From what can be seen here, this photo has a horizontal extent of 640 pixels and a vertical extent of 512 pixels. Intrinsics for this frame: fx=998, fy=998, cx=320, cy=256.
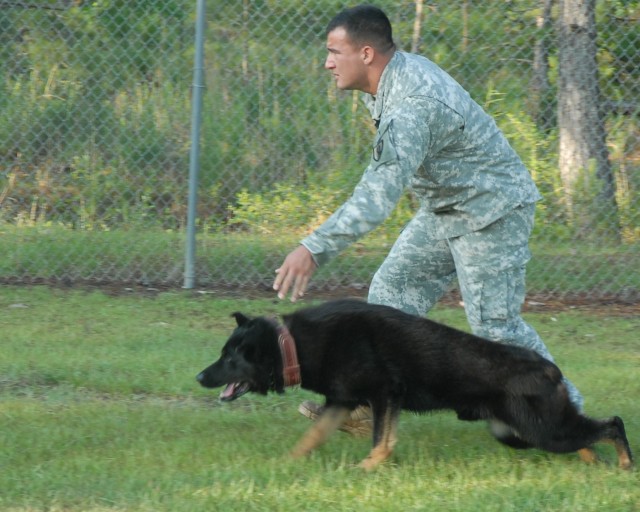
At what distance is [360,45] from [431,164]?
642 mm

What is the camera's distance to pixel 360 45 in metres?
4.54

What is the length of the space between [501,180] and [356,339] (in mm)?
1037


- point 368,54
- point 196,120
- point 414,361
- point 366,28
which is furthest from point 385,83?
point 196,120

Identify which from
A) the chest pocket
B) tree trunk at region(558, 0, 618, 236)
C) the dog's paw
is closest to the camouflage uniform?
the chest pocket

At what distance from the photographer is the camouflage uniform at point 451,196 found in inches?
167

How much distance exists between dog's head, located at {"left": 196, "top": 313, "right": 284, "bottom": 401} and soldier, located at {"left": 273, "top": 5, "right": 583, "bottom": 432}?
626mm

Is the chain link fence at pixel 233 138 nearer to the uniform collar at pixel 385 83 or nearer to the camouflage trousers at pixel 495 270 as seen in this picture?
the camouflage trousers at pixel 495 270

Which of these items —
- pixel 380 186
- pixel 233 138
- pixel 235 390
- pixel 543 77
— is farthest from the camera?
pixel 543 77

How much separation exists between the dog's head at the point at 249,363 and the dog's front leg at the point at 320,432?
0.24 m

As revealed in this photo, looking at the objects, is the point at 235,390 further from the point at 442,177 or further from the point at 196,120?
the point at 196,120

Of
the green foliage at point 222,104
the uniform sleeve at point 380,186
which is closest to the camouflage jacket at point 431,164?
the uniform sleeve at point 380,186

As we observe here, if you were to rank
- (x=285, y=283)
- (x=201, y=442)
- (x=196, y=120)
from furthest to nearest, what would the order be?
(x=196, y=120)
(x=201, y=442)
(x=285, y=283)

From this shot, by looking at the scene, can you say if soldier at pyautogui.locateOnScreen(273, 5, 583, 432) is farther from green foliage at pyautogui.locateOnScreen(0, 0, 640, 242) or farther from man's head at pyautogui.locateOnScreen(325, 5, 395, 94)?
green foliage at pyautogui.locateOnScreen(0, 0, 640, 242)

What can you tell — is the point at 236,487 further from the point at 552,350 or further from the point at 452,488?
the point at 552,350
